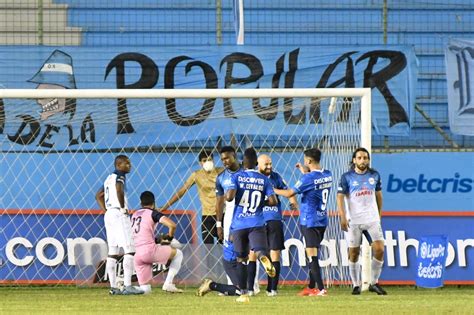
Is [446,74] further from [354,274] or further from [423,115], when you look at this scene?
[354,274]

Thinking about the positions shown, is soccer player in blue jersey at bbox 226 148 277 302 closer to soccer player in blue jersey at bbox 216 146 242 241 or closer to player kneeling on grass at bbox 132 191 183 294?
soccer player in blue jersey at bbox 216 146 242 241

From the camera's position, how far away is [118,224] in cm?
1548

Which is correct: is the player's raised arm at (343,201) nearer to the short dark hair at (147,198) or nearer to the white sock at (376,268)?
the white sock at (376,268)

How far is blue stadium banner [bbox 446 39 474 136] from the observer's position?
1808cm

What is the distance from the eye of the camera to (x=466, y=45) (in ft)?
59.8

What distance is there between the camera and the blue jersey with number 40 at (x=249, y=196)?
1405 centimetres

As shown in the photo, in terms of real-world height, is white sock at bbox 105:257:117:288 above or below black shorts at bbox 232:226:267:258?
below

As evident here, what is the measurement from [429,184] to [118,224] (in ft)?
14.7

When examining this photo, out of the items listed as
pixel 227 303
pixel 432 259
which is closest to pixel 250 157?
pixel 227 303

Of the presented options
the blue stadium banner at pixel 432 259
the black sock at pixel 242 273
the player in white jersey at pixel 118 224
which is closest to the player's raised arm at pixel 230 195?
the black sock at pixel 242 273

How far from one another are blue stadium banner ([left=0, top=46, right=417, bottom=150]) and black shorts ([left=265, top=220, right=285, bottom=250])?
2380 mm

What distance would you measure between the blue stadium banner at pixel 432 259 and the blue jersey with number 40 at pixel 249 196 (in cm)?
318

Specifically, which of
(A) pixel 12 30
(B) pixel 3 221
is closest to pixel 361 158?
(B) pixel 3 221

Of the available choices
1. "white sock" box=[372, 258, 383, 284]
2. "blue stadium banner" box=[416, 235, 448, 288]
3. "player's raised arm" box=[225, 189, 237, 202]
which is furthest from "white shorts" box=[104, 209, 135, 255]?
"blue stadium banner" box=[416, 235, 448, 288]
